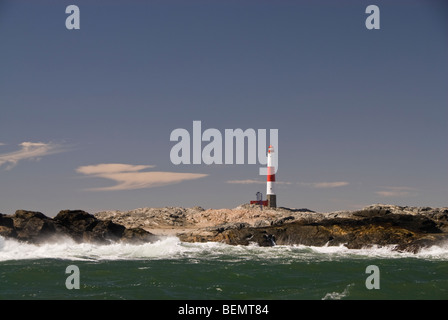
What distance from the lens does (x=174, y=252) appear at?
34656 mm

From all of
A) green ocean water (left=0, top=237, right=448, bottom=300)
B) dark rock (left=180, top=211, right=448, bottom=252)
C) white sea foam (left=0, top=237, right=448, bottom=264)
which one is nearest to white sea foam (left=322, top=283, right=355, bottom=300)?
green ocean water (left=0, top=237, right=448, bottom=300)

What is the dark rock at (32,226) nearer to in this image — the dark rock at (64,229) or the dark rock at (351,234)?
the dark rock at (64,229)

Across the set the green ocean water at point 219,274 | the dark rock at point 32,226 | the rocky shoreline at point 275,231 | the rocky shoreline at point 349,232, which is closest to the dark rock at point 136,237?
the rocky shoreline at point 275,231

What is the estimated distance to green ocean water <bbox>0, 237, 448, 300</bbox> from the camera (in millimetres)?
17250

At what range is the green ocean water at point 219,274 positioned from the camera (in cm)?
1725

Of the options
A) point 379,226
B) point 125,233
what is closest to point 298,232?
point 379,226

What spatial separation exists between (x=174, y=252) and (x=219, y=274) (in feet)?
43.7

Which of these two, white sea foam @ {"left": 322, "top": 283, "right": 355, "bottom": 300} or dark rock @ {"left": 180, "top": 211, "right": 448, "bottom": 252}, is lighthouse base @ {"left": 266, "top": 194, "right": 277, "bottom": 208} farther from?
white sea foam @ {"left": 322, "top": 283, "right": 355, "bottom": 300}

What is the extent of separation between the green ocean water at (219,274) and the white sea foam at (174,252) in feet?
0.24

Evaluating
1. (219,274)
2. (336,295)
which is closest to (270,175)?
(219,274)

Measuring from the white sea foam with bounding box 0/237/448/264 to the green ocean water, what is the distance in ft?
0.24

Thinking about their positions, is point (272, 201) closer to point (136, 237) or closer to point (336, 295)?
point (136, 237)
